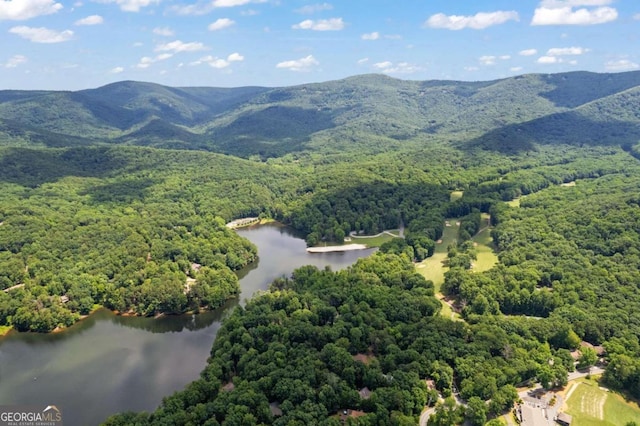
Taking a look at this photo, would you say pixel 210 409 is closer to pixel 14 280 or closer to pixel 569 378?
pixel 569 378

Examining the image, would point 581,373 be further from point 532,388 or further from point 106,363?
point 106,363

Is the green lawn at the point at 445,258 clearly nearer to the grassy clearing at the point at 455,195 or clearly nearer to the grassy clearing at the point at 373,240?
the grassy clearing at the point at 373,240

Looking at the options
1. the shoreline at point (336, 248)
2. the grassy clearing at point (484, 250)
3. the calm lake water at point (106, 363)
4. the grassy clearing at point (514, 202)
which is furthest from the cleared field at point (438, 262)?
the calm lake water at point (106, 363)

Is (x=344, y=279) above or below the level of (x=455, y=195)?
below

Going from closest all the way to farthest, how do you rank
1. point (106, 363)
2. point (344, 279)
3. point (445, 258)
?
point (106, 363) → point (344, 279) → point (445, 258)

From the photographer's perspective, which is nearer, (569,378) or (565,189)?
(569,378)

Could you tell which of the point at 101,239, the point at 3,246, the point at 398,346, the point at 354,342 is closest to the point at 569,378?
the point at 398,346

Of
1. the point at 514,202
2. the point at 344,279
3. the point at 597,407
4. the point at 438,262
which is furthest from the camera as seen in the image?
the point at 514,202

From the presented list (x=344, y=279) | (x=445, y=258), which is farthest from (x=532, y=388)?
(x=445, y=258)
